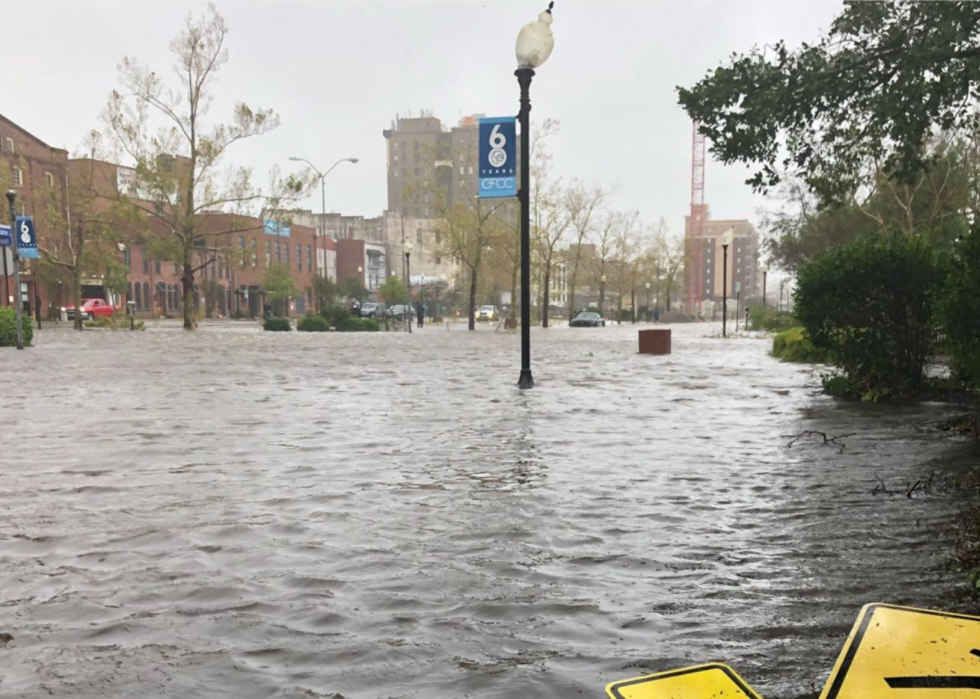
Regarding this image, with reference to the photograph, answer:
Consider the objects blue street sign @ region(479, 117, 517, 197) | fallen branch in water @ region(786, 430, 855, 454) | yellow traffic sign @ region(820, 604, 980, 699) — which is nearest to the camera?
yellow traffic sign @ region(820, 604, 980, 699)

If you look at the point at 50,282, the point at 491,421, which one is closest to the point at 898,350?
the point at 491,421

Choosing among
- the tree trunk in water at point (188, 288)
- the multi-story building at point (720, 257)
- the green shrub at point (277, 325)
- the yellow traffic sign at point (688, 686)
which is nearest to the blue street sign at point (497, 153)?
the yellow traffic sign at point (688, 686)

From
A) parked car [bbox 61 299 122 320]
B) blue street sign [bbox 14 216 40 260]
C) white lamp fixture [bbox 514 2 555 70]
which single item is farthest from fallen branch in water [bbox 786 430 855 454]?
parked car [bbox 61 299 122 320]

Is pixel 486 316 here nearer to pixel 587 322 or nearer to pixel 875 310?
pixel 587 322

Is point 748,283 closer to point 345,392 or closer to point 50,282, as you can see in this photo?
point 50,282

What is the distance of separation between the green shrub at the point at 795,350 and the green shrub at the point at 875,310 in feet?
20.7

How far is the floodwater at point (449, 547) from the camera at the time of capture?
3008 mm

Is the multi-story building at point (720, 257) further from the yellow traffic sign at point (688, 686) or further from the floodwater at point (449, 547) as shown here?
the yellow traffic sign at point (688, 686)

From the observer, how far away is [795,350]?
18766 mm

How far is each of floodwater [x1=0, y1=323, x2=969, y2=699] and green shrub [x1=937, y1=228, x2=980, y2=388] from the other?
85 centimetres

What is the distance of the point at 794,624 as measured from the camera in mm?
3309

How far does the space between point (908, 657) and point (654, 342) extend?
67.0ft

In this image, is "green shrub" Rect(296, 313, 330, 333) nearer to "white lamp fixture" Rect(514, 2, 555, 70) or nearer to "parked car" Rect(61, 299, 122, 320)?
"parked car" Rect(61, 299, 122, 320)

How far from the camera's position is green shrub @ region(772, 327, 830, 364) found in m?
17.6
